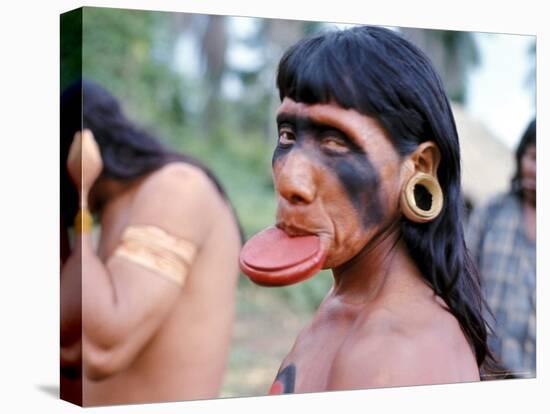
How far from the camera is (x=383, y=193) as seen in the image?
14.5 ft

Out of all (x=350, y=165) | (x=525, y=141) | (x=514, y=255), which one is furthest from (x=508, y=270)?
(x=350, y=165)

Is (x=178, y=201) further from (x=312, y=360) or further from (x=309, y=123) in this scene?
(x=312, y=360)

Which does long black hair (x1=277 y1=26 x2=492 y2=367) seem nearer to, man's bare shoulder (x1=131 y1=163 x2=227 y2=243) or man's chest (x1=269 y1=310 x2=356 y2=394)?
man's chest (x1=269 y1=310 x2=356 y2=394)

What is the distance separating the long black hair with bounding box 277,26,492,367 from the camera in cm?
427

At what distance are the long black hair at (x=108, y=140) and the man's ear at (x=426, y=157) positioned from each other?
60.8 inches

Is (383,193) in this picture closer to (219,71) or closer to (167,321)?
(167,321)

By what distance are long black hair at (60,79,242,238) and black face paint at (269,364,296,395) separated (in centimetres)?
147

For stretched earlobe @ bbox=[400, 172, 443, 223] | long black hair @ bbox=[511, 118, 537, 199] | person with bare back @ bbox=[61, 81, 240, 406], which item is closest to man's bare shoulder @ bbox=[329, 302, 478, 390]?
stretched earlobe @ bbox=[400, 172, 443, 223]

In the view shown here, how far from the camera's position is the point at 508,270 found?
22.2ft

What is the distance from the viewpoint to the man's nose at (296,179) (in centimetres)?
421

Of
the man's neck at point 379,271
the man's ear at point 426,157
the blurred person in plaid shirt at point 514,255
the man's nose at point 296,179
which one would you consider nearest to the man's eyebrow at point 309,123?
the man's nose at point 296,179

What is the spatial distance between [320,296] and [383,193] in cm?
244

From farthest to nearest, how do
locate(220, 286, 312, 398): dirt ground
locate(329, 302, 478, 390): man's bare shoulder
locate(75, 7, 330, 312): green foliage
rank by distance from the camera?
locate(220, 286, 312, 398): dirt ground
locate(75, 7, 330, 312): green foliage
locate(329, 302, 478, 390): man's bare shoulder

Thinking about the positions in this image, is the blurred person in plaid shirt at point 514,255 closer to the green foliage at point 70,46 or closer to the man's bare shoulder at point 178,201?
the man's bare shoulder at point 178,201
